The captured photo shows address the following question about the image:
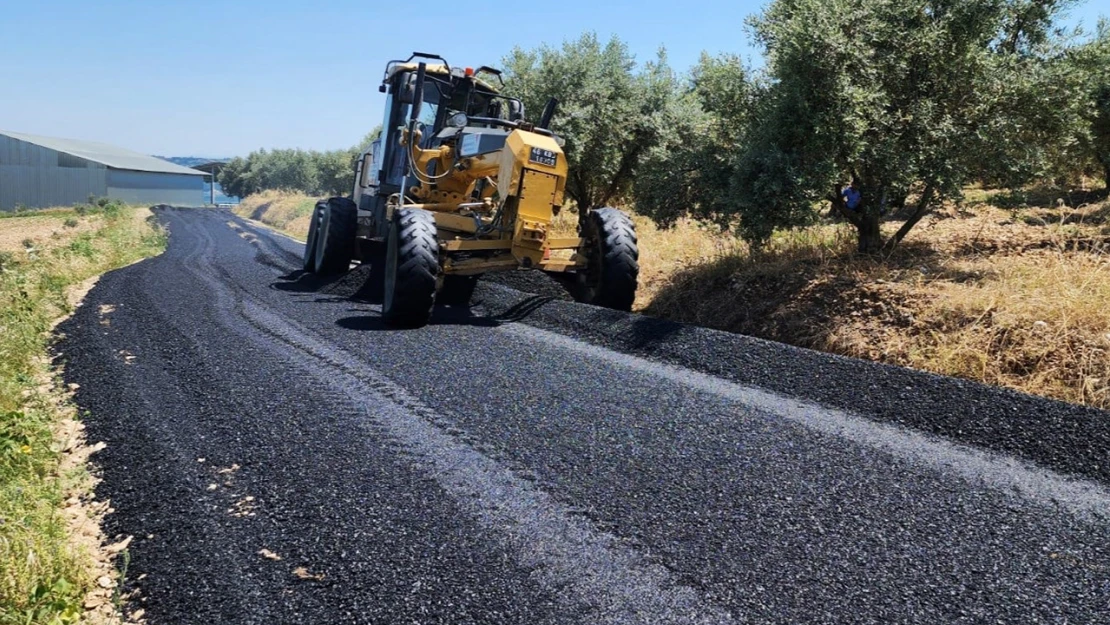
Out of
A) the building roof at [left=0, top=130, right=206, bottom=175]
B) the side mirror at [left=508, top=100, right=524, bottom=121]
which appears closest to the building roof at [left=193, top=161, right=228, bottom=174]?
the building roof at [left=0, top=130, right=206, bottom=175]

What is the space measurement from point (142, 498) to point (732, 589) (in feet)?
10.0

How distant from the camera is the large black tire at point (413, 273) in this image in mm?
8094

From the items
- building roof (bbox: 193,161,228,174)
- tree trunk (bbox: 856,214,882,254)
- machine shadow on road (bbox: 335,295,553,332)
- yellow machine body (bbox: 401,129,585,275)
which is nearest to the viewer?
machine shadow on road (bbox: 335,295,553,332)

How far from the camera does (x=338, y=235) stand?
11.6 m

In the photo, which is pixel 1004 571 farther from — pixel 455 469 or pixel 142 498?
pixel 142 498

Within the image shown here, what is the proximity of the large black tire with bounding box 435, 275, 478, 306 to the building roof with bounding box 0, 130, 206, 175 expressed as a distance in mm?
48088

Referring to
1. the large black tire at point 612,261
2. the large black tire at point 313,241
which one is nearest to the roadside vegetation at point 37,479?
the large black tire at point 313,241

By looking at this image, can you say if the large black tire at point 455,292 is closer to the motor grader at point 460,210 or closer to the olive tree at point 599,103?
the motor grader at point 460,210

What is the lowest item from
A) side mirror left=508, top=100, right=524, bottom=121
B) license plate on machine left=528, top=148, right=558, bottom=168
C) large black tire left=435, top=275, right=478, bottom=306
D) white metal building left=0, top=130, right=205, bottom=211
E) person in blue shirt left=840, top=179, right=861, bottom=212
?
white metal building left=0, top=130, right=205, bottom=211

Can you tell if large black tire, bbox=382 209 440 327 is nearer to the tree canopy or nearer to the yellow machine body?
the yellow machine body

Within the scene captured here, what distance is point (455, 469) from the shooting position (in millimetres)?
4375

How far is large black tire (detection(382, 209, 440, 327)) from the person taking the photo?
8094 millimetres

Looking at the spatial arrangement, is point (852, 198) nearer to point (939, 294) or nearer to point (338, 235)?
point (939, 294)

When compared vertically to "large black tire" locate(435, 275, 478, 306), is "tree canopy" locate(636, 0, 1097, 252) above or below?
above
